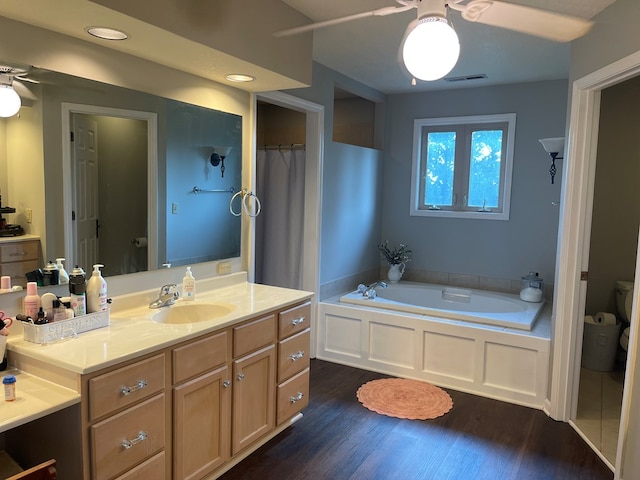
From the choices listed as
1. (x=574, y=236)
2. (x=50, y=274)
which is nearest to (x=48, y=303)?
(x=50, y=274)

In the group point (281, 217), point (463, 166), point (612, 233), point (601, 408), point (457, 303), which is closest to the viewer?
point (601, 408)

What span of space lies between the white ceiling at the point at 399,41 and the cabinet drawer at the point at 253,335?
1.62 m

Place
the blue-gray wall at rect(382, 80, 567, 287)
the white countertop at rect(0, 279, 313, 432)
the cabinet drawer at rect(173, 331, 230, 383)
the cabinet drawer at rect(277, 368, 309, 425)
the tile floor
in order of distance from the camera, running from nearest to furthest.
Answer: the white countertop at rect(0, 279, 313, 432) < the cabinet drawer at rect(173, 331, 230, 383) < the cabinet drawer at rect(277, 368, 309, 425) < the tile floor < the blue-gray wall at rect(382, 80, 567, 287)

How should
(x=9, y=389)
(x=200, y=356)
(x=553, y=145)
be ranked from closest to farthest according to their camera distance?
(x=9, y=389) < (x=200, y=356) < (x=553, y=145)

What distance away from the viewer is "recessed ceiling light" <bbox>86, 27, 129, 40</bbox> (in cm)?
192

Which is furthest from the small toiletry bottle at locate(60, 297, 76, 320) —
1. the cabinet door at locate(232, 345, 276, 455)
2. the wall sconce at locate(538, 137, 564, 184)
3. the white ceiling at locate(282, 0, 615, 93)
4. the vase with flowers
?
the wall sconce at locate(538, 137, 564, 184)

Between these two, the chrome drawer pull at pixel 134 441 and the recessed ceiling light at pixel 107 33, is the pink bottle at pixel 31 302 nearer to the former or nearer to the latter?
the chrome drawer pull at pixel 134 441

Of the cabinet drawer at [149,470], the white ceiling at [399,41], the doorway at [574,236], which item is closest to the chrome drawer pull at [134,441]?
the cabinet drawer at [149,470]

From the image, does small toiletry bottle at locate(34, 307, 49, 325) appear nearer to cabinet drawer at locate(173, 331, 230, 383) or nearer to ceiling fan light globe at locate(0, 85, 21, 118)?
cabinet drawer at locate(173, 331, 230, 383)

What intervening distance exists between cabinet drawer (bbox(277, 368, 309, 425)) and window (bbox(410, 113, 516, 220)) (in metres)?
2.56

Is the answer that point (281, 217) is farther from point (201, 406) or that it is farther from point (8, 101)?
point (8, 101)

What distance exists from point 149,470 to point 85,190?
1233 millimetres

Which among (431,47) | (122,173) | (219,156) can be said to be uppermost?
(431,47)

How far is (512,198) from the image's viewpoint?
4.43 metres
